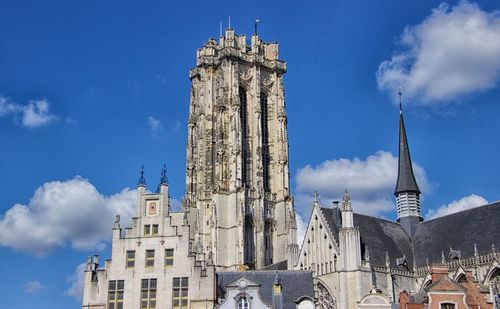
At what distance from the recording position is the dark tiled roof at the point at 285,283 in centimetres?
3919

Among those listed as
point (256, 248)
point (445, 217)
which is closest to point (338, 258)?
point (445, 217)

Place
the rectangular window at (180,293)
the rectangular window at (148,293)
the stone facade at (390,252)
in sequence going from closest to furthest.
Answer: the rectangular window at (180,293) < the rectangular window at (148,293) < the stone facade at (390,252)

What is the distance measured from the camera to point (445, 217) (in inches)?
2534

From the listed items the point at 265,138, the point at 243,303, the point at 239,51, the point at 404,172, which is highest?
the point at 239,51

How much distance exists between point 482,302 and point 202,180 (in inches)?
2115

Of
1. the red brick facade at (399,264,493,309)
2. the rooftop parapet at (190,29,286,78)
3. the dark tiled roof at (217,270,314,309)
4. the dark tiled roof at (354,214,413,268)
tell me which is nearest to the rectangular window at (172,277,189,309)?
the dark tiled roof at (217,270,314,309)

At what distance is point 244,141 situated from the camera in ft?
299

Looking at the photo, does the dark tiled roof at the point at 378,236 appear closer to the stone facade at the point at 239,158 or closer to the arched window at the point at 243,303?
the stone facade at the point at 239,158

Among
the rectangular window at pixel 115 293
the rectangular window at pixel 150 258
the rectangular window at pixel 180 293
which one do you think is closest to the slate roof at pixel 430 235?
the rectangular window at pixel 180 293

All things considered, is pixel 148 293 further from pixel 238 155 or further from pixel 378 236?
pixel 238 155

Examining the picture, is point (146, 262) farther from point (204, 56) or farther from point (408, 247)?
point (204, 56)

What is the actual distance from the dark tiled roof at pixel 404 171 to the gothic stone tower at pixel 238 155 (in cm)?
1569

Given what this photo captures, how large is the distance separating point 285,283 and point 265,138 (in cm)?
5421

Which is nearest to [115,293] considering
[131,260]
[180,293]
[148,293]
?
[148,293]
